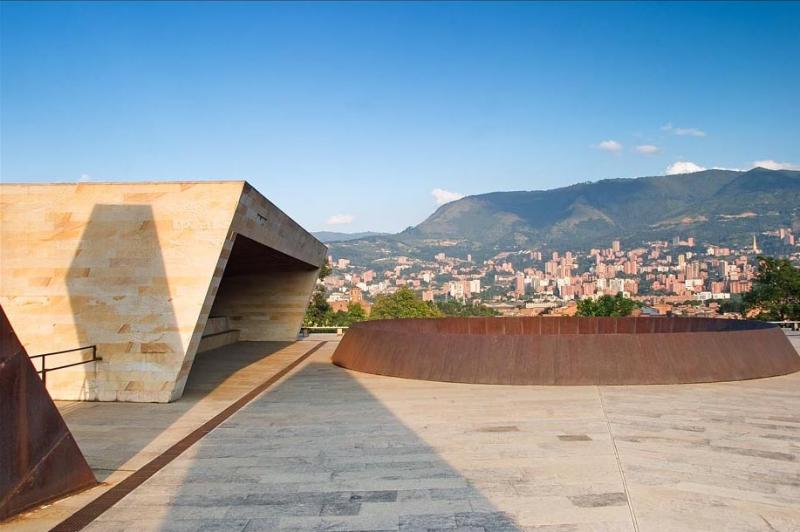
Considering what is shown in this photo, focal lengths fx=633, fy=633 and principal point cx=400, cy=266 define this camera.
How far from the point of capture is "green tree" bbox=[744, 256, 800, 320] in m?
35.9

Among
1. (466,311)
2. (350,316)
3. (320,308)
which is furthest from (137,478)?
(466,311)

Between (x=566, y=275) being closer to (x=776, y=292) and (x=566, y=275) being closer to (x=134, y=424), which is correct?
(x=776, y=292)

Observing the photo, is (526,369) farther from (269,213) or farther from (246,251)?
(246,251)

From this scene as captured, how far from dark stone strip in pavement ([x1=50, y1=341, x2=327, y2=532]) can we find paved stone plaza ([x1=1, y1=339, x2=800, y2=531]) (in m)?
0.12

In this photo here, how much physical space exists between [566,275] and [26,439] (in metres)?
144

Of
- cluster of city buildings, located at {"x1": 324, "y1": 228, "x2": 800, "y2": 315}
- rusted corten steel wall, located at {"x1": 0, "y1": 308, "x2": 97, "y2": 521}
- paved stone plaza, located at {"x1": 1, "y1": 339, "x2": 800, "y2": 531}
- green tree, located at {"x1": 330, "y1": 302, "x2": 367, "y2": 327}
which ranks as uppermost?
rusted corten steel wall, located at {"x1": 0, "y1": 308, "x2": 97, "y2": 521}

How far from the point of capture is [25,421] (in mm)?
5637

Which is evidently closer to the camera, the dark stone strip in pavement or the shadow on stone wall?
the dark stone strip in pavement

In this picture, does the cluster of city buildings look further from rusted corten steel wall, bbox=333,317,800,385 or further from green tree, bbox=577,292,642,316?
rusted corten steel wall, bbox=333,317,800,385

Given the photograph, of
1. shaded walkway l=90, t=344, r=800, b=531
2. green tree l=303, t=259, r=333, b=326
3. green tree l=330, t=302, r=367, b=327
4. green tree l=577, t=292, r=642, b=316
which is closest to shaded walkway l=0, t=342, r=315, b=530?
shaded walkway l=90, t=344, r=800, b=531

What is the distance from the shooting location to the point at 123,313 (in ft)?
37.2

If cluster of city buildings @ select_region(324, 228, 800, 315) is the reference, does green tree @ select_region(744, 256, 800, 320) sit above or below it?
above

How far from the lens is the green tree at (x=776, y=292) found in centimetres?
Result: 3593

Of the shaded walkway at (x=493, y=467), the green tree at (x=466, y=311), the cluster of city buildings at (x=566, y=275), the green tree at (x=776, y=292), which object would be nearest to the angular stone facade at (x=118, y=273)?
Result: the shaded walkway at (x=493, y=467)
